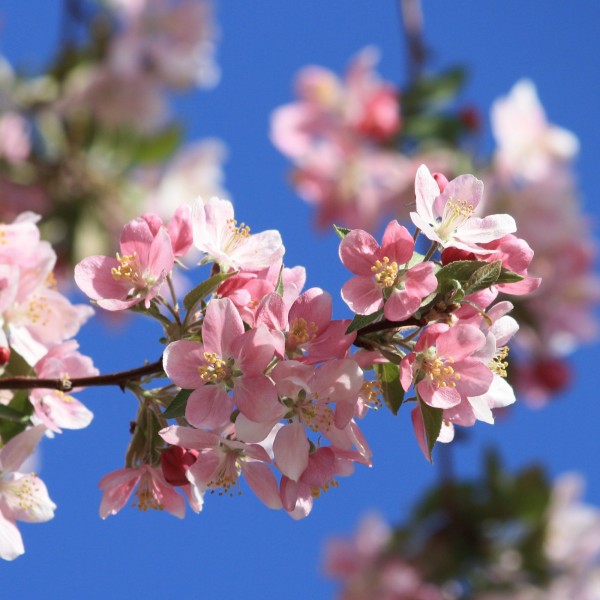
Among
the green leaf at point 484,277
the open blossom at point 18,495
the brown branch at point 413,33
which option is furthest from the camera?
the brown branch at point 413,33


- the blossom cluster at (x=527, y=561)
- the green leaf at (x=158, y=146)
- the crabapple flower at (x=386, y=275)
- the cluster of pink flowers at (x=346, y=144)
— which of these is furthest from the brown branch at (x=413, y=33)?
the crabapple flower at (x=386, y=275)

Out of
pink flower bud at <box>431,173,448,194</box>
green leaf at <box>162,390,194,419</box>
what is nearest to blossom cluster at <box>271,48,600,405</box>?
pink flower bud at <box>431,173,448,194</box>

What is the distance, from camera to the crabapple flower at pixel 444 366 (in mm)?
864

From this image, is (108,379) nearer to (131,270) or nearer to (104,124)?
(131,270)

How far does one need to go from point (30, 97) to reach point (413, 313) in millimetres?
2254

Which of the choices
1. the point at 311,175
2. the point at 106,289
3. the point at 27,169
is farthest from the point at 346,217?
the point at 106,289

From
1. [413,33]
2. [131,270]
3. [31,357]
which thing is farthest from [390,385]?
[413,33]

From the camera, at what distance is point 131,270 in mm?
932

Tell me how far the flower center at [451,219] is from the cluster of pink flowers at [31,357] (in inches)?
14.7

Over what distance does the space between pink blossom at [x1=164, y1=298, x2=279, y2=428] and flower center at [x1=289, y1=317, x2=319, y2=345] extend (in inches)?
1.2

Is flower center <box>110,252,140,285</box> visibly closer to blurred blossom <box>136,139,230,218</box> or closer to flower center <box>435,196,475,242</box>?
flower center <box>435,196,475,242</box>

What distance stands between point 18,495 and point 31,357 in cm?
14

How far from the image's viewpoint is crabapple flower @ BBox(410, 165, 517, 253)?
888mm

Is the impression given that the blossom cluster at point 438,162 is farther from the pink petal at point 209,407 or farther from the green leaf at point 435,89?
the pink petal at point 209,407
